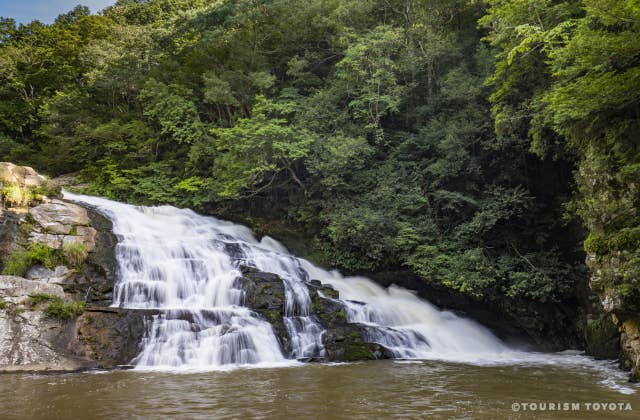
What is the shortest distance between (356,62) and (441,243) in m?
7.34

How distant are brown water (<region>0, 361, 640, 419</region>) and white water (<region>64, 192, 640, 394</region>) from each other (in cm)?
113

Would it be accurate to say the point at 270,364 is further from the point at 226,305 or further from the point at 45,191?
the point at 45,191

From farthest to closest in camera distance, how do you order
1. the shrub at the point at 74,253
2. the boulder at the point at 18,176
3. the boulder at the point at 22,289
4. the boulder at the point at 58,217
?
the boulder at the point at 18,176, the boulder at the point at 58,217, the shrub at the point at 74,253, the boulder at the point at 22,289

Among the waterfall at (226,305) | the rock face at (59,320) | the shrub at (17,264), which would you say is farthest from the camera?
the shrub at (17,264)

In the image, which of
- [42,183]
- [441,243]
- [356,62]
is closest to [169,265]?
[42,183]

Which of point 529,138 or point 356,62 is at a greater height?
point 356,62

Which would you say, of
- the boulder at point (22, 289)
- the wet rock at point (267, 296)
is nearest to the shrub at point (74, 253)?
the boulder at point (22, 289)

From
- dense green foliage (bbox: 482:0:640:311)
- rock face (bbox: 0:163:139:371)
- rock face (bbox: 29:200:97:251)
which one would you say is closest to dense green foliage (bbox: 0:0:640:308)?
dense green foliage (bbox: 482:0:640:311)

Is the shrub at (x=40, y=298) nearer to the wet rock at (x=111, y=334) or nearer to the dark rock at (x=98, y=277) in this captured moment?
the dark rock at (x=98, y=277)

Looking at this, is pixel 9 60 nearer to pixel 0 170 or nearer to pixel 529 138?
pixel 0 170

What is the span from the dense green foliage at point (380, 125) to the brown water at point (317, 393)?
9.65 ft

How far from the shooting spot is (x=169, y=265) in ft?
38.4

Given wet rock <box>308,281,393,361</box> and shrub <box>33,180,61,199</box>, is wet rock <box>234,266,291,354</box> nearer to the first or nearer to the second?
wet rock <box>308,281,393,361</box>

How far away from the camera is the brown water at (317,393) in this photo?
211 inches
